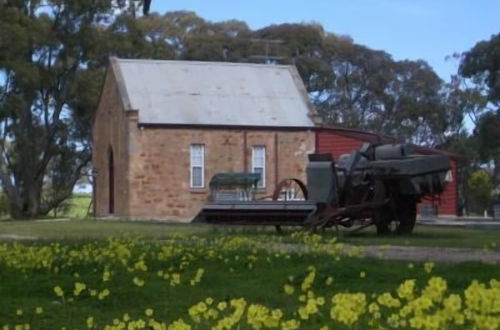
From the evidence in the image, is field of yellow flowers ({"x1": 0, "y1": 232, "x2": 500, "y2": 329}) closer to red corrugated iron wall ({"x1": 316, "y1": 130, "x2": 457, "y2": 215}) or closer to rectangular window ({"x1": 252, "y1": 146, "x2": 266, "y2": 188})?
rectangular window ({"x1": 252, "y1": 146, "x2": 266, "y2": 188})

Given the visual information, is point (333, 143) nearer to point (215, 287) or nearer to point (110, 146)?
point (110, 146)

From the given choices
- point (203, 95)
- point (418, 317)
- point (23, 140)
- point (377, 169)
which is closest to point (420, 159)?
point (377, 169)

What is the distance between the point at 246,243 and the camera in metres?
15.7

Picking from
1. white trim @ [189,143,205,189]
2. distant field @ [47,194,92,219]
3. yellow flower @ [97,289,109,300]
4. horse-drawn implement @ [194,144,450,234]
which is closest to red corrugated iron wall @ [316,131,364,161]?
white trim @ [189,143,205,189]

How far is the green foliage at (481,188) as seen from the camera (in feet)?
223

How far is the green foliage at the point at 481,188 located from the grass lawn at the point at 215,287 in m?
55.1

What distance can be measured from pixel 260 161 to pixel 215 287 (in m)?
41.0

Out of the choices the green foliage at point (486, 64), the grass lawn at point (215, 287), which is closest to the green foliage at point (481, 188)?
the green foliage at point (486, 64)

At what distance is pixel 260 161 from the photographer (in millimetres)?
51031

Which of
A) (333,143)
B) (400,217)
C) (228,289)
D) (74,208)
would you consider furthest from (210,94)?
(228,289)

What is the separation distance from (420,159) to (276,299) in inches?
501

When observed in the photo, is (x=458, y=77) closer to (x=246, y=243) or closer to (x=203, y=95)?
(x=203, y=95)

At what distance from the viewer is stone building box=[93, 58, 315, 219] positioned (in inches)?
1927

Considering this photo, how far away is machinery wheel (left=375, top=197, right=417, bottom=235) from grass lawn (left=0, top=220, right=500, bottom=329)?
7910mm
